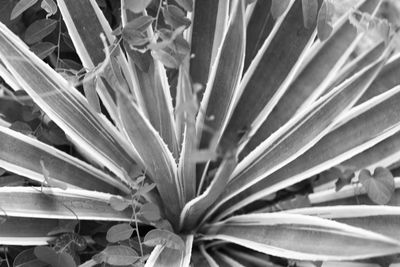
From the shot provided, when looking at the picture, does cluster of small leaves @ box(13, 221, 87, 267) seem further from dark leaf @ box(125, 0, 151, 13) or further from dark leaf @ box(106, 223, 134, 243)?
dark leaf @ box(125, 0, 151, 13)

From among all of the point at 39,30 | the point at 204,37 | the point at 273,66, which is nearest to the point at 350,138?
the point at 273,66

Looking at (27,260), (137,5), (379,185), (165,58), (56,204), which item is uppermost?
(137,5)

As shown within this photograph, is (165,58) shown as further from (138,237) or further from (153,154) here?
(138,237)

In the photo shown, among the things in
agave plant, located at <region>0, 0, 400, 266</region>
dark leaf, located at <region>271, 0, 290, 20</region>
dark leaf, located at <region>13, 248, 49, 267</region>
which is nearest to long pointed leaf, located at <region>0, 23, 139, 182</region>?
agave plant, located at <region>0, 0, 400, 266</region>

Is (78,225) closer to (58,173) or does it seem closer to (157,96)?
(58,173)

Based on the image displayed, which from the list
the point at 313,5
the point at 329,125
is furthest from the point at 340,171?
the point at 313,5

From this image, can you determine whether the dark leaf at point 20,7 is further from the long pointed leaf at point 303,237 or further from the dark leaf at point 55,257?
the long pointed leaf at point 303,237
